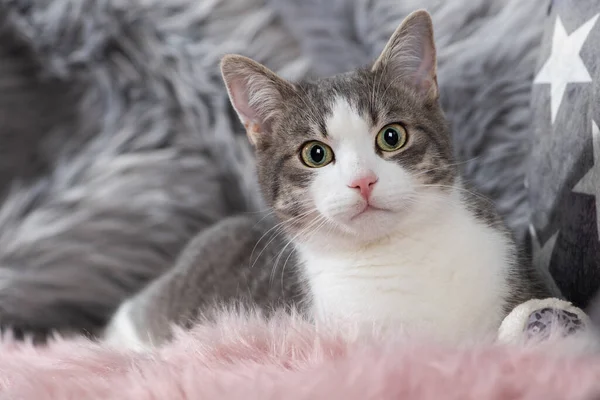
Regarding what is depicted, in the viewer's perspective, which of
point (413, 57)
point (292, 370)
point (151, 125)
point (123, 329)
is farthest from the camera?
point (151, 125)

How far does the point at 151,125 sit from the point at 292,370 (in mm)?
753

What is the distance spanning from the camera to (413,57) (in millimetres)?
884

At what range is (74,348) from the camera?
0.83 m

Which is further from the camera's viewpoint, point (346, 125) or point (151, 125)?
point (151, 125)

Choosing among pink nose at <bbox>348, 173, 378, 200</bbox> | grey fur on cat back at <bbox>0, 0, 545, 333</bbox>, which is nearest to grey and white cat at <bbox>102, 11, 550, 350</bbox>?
pink nose at <bbox>348, 173, 378, 200</bbox>

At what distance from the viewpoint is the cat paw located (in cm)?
63

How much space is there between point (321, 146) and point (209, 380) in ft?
1.15

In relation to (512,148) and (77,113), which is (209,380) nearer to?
(512,148)

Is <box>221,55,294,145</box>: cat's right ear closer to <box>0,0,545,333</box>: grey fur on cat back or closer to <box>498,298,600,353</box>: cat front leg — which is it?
<box>0,0,545,333</box>: grey fur on cat back

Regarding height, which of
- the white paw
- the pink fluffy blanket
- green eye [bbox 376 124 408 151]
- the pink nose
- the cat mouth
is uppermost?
green eye [bbox 376 124 408 151]

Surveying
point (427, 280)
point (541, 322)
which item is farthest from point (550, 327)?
point (427, 280)

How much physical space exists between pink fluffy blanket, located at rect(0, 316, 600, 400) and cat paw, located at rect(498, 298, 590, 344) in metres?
0.06

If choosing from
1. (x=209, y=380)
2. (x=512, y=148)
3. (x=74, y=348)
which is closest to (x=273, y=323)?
(x=209, y=380)

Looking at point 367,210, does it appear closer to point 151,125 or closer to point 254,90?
point 254,90
